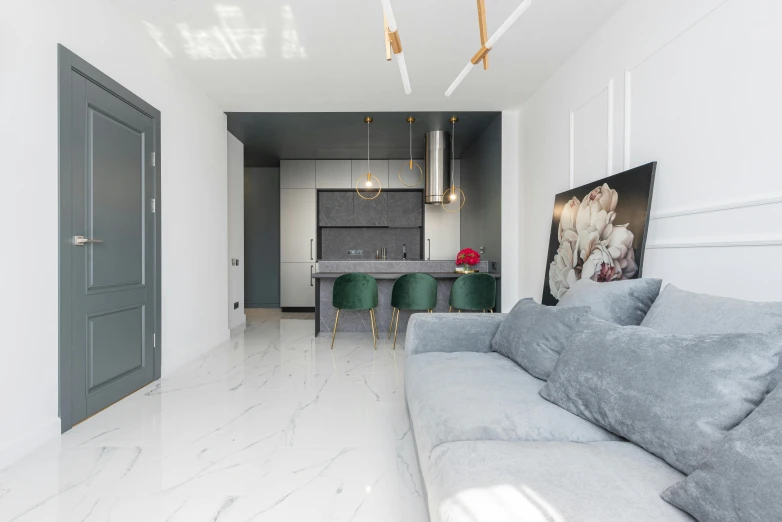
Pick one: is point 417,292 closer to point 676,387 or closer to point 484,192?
point 484,192

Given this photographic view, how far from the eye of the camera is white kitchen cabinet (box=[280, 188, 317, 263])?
7.19 meters

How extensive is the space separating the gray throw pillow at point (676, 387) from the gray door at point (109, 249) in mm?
2699

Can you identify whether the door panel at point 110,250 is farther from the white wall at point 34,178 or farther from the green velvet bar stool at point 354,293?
the green velvet bar stool at point 354,293

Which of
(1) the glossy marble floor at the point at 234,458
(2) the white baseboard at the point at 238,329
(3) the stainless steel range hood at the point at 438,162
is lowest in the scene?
(2) the white baseboard at the point at 238,329

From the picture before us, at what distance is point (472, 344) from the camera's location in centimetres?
242

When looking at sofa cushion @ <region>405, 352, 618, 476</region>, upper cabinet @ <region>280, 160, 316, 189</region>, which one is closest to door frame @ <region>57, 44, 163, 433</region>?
sofa cushion @ <region>405, 352, 618, 476</region>

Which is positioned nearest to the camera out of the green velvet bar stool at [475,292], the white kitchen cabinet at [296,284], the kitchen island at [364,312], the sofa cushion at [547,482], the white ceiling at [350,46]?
the sofa cushion at [547,482]

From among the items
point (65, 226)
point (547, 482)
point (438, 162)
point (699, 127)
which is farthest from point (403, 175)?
point (547, 482)

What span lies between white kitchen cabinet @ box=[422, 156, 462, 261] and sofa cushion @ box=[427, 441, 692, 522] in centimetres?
593

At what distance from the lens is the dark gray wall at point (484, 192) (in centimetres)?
494

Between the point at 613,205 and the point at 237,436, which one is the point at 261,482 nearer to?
the point at 237,436

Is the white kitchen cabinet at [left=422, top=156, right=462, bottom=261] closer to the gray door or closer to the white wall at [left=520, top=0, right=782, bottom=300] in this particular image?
the white wall at [left=520, top=0, right=782, bottom=300]

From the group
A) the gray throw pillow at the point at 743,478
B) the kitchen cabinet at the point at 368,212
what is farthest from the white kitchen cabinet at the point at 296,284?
the gray throw pillow at the point at 743,478

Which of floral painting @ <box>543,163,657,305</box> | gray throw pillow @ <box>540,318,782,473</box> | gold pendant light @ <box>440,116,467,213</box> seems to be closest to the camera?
gray throw pillow @ <box>540,318,782,473</box>
